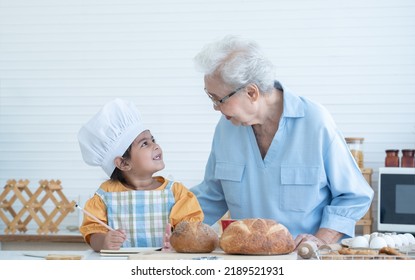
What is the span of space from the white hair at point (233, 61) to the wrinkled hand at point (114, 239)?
0.61 meters

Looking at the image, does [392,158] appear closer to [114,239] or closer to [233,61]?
[233,61]

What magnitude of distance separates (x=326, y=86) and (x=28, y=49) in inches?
94.6

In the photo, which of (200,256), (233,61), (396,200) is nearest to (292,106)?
(233,61)

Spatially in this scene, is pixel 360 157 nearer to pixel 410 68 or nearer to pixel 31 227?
pixel 410 68

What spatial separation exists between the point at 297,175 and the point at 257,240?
73 centimetres

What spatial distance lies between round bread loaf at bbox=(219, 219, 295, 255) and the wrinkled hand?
0.45 metres

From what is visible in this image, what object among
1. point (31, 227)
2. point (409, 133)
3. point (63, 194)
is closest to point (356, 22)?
point (409, 133)

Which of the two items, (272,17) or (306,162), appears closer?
(306,162)

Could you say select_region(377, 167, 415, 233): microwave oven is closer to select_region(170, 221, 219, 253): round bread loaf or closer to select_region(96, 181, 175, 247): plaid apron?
select_region(96, 181, 175, 247): plaid apron

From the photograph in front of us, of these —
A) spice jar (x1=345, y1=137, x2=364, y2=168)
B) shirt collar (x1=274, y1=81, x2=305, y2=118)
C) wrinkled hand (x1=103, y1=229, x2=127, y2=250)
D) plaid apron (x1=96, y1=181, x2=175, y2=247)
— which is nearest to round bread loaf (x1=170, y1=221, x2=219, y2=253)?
wrinkled hand (x1=103, y1=229, x2=127, y2=250)

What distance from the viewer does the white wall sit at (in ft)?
18.9

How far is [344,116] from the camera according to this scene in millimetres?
5781

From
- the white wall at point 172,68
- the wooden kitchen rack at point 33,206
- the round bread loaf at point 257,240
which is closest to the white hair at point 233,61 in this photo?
the round bread loaf at point 257,240
